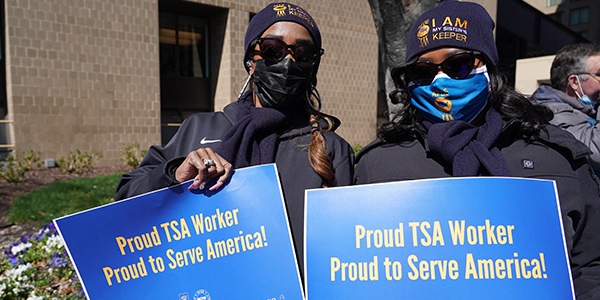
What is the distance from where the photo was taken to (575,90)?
292cm

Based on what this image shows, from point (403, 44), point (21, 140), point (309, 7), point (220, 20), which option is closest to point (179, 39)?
point (220, 20)

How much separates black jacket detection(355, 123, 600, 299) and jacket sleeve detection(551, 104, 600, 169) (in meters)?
1.04

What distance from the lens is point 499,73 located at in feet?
5.85

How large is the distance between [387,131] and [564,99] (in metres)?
1.63

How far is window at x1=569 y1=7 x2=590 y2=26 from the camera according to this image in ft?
163

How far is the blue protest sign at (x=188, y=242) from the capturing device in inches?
63.6

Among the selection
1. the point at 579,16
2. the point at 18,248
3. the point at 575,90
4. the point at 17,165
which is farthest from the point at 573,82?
the point at 579,16

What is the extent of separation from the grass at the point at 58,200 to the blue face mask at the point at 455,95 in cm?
595

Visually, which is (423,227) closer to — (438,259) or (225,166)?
(438,259)

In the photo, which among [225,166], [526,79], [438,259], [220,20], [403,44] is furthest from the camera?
[526,79]

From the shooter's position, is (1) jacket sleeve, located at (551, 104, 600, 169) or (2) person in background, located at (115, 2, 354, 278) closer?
(2) person in background, located at (115, 2, 354, 278)

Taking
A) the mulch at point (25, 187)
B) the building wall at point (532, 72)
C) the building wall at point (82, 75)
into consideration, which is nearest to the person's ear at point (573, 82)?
the mulch at point (25, 187)

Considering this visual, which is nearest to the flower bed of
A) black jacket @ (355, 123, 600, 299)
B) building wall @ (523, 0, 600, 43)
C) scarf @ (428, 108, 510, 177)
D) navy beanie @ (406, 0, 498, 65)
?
black jacket @ (355, 123, 600, 299)

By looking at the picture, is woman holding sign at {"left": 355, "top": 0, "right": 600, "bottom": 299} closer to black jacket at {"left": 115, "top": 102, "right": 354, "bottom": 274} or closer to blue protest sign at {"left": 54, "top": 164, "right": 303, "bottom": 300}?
black jacket at {"left": 115, "top": 102, "right": 354, "bottom": 274}
